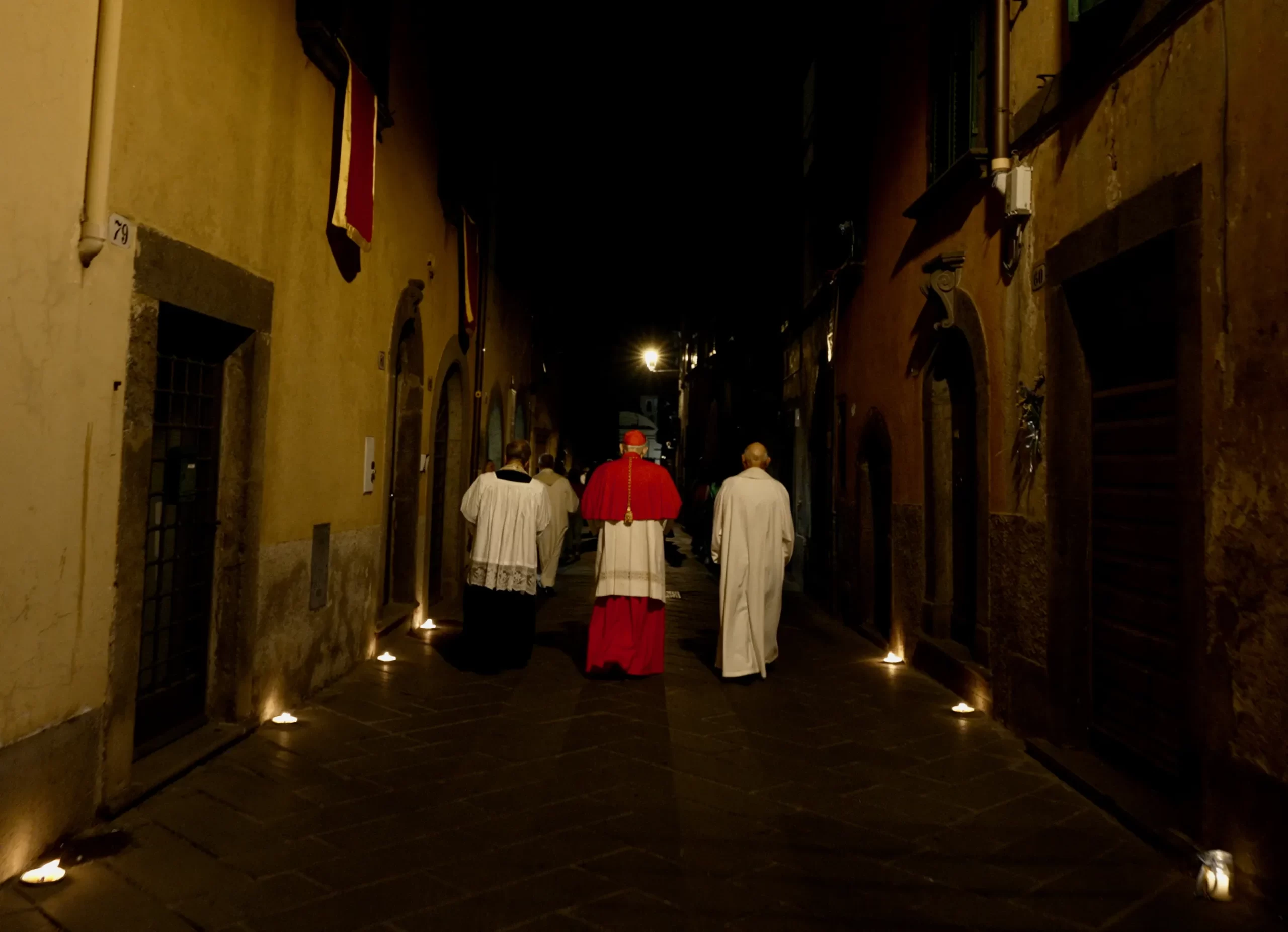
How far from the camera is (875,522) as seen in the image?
9.59 meters

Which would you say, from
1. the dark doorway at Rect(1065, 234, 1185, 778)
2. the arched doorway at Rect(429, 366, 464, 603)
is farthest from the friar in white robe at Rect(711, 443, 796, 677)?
the arched doorway at Rect(429, 366, 464, 603)

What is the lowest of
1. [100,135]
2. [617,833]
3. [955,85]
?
[617,833]

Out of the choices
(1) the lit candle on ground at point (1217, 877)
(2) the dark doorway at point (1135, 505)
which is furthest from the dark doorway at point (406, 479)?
(1) the lit candle on ground at point (1217, 877)

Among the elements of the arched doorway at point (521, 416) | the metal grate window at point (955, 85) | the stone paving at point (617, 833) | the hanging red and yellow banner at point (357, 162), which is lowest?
the stone paving at point (617, 833)

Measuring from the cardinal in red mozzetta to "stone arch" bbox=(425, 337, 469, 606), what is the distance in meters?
3.28

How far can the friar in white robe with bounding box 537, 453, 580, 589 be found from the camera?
11930 mm

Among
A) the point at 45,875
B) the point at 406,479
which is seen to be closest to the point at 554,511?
the point at 406,479

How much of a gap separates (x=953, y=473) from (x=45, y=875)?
6.52 metres

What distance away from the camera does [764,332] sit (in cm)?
1792

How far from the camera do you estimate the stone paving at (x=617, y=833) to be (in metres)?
3.08

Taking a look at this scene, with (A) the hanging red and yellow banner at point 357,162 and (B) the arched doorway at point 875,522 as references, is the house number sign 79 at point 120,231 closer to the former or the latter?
(A) the hanging red and yellow banner at point 357,162

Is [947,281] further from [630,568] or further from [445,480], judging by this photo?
[445,480]

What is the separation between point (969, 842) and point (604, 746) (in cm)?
204

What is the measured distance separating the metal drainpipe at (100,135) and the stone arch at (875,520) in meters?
6.94
